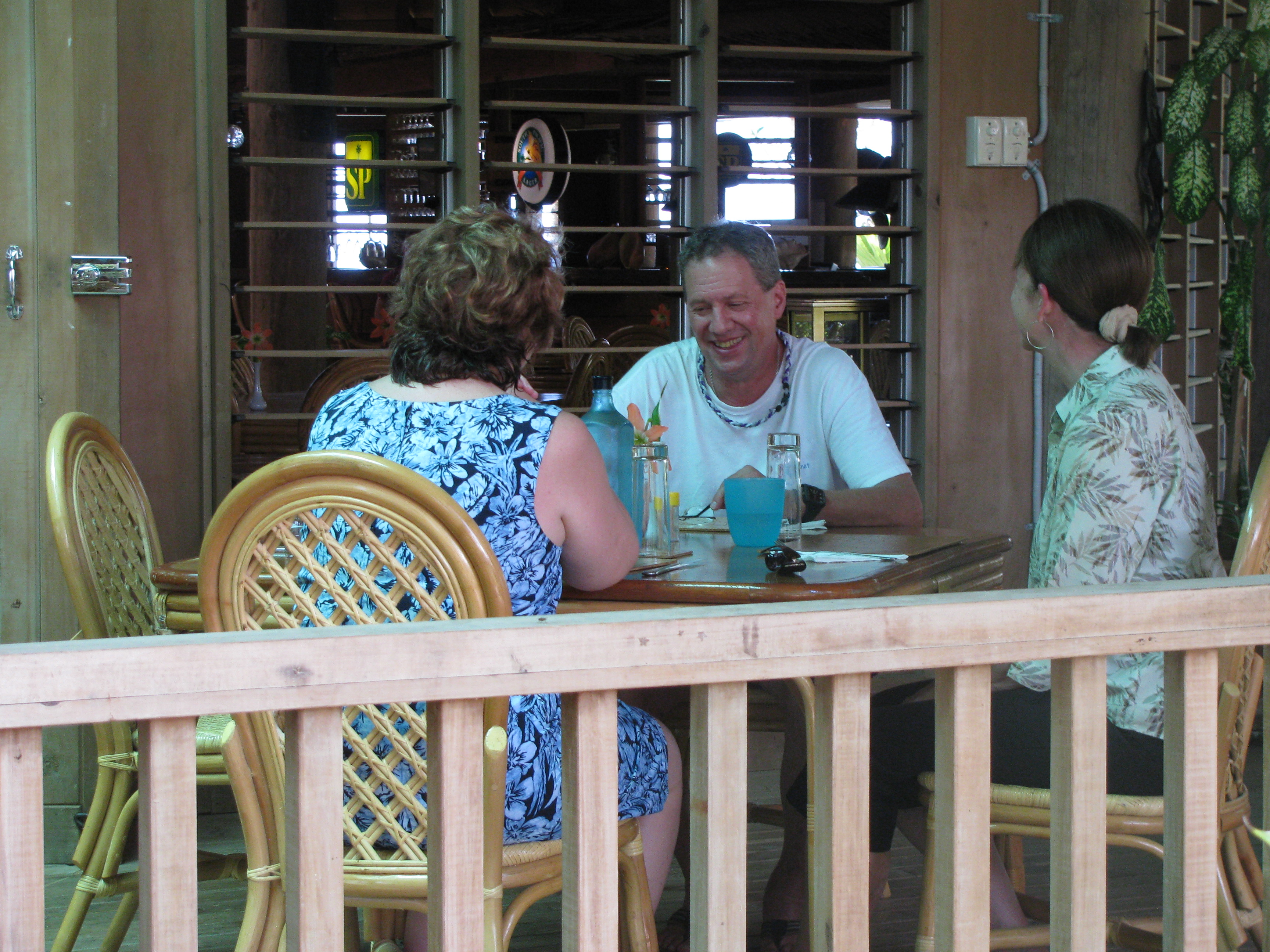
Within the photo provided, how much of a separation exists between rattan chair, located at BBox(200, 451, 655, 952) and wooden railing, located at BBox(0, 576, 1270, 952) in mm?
496

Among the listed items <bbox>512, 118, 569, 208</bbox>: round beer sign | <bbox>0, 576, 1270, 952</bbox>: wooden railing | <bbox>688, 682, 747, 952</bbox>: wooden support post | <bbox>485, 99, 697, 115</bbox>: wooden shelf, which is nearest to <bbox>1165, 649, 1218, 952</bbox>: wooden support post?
<bbox>0, 576, 1270, 952</bbox>: wooden railing

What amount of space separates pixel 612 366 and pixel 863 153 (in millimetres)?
5457

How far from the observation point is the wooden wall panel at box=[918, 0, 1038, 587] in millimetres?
3740

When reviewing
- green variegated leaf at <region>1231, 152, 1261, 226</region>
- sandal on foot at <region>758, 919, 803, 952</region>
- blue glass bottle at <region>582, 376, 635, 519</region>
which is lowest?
sandal on foot at <region>758, 919, 803, 952</region>

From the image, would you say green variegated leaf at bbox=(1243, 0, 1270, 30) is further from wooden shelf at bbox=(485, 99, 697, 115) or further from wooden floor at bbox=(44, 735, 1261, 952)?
wooden floor at bbox=(44, 735, 1261, 952)

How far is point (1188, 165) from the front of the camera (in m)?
3.67

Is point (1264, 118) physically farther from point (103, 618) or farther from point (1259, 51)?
point (103, 618)

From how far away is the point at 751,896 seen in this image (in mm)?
2668

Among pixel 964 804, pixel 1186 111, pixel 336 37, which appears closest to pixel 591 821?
pixel 964 804

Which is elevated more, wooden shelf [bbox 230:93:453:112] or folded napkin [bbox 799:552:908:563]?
wooden shelf [bbox 230:93:453:112]

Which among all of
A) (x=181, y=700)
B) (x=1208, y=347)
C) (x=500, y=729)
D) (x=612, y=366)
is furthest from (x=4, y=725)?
(x=1208, y=347)

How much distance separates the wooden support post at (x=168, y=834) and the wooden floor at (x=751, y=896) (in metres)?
Result: 1.65

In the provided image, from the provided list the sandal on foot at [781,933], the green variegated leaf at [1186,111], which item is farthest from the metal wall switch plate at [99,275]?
the green variegated leaf at [1186,111]

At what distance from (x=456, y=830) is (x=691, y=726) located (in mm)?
177
